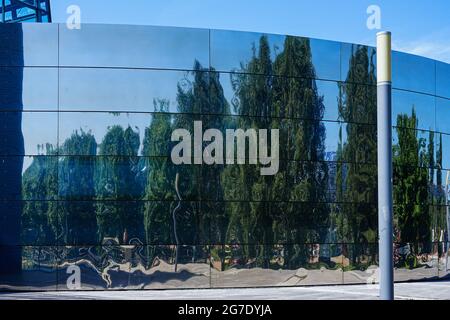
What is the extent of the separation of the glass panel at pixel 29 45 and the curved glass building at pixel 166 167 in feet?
0.11

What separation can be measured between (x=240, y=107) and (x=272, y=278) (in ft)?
14.4

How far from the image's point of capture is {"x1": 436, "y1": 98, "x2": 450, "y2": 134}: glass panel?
57.2 ft

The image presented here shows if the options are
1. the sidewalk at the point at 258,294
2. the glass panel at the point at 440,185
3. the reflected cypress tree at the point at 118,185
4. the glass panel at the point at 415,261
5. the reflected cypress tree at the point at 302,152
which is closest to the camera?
the sidewalk at the point at 258,294

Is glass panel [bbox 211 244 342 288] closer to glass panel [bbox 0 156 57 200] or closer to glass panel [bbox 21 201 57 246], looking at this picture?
glass panel [bbox 21 201 57 246]

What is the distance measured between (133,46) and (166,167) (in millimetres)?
3125

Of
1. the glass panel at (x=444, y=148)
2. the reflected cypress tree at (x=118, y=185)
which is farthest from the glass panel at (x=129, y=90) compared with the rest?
the glass panel at (x=444, y=148)

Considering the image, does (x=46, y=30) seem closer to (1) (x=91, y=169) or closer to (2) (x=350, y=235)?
(1) (x=91, y=169)

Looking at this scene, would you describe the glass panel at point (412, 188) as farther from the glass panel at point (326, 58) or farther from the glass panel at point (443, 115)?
the glass panel at point (326, 58)

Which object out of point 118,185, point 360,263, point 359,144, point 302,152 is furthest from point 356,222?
point 118,185

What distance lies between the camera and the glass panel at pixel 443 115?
1742 centimetres

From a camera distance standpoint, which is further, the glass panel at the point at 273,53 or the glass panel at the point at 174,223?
the glass panel at the point at 273,53

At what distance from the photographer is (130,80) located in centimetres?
1397

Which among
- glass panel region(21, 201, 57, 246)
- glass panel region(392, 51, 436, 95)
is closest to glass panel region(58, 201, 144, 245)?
glass panel region(21, 201, 57, 246)

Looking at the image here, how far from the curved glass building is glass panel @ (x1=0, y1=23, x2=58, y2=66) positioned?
0.11 feet
